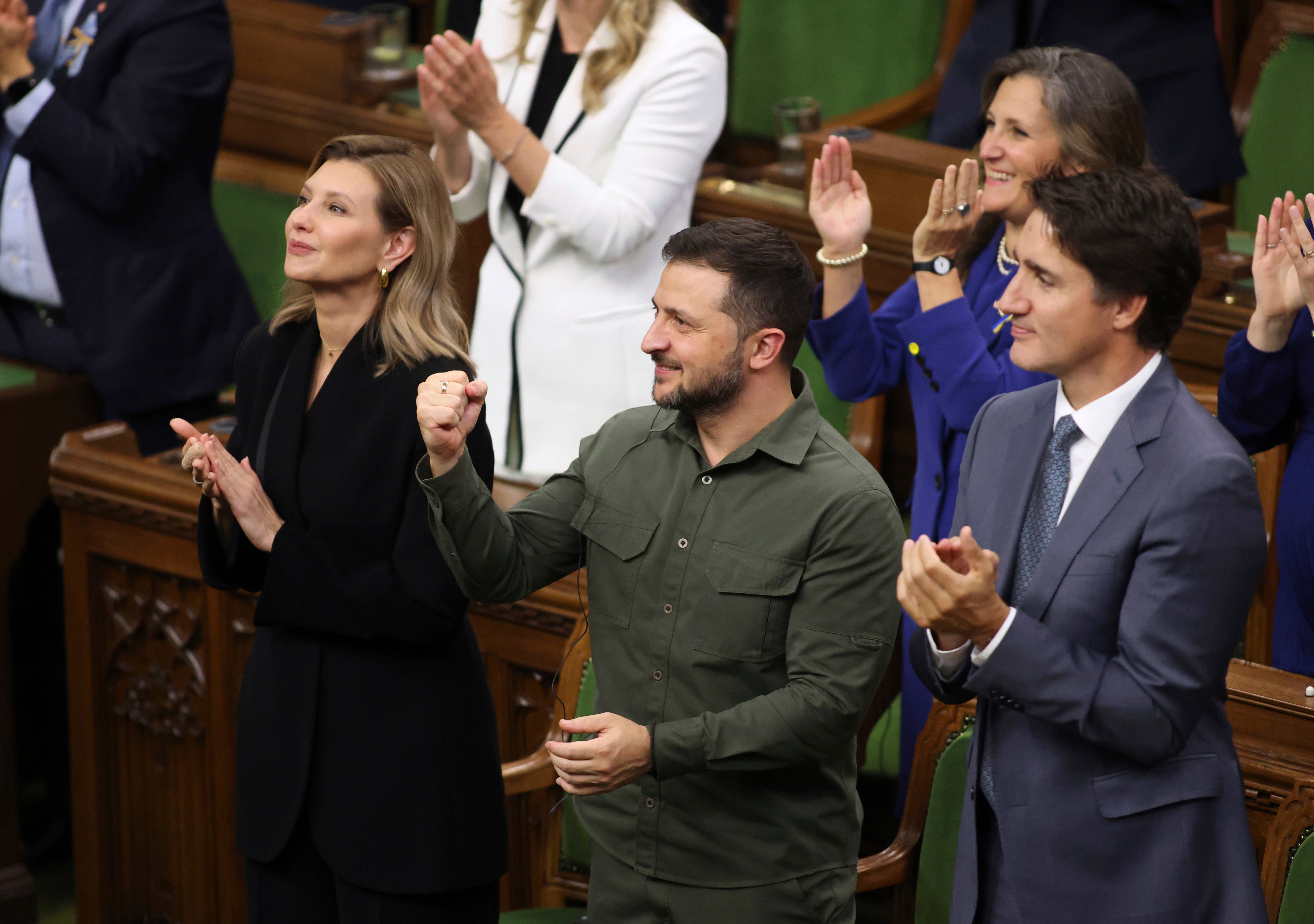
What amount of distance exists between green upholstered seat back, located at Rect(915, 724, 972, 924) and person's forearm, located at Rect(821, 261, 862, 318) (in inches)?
25.2

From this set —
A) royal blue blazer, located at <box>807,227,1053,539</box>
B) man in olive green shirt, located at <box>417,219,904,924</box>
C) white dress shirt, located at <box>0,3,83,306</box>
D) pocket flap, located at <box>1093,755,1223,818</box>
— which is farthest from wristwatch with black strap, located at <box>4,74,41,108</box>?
pocket flap, located at <box>1093,755,1223,818</box>

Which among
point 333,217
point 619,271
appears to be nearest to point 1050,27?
point 619,271

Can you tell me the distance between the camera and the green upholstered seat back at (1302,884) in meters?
1.89

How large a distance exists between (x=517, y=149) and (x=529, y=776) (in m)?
1.04

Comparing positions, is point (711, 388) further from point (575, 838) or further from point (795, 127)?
point (795, 127)

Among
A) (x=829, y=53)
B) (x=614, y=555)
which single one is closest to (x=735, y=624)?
(x=614, y=555)

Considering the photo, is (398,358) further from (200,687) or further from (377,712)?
(200,687)

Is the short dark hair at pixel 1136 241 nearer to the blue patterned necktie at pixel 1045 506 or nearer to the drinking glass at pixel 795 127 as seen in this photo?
the blue patterned necktie at pixel 1045 506

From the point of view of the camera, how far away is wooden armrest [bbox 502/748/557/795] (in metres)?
2.46

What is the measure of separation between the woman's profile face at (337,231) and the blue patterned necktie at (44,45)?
1.51 m

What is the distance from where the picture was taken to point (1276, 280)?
6.68ft

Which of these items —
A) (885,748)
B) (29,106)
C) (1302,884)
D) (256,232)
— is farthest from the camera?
(256,232)

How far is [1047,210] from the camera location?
1.65 m

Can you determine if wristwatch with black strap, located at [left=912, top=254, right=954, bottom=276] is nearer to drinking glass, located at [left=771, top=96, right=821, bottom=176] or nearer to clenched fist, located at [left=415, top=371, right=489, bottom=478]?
clenched fist, located at [left=415, top=371, right=489, bottom=478]
